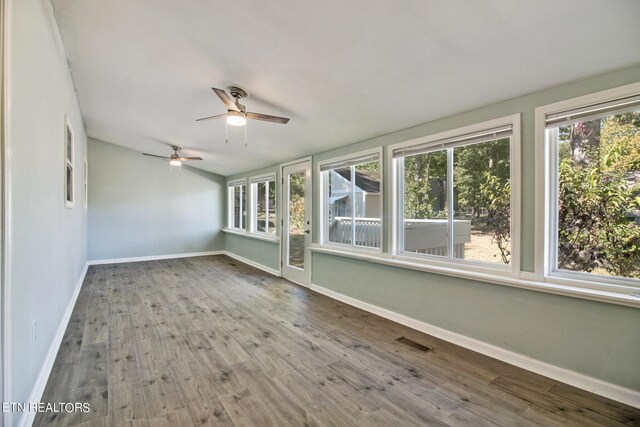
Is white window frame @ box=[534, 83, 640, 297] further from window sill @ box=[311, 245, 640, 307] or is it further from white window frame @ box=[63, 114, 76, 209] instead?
white window frame @ box=[63, 114, 76, 209]

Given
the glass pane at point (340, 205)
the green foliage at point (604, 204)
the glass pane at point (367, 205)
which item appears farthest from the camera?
the glass pane at point (340, 205)

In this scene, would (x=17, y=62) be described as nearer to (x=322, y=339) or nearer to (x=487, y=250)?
(x=322, y=339)

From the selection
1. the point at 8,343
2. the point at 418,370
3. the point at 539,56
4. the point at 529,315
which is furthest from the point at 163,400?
the point at 539,56

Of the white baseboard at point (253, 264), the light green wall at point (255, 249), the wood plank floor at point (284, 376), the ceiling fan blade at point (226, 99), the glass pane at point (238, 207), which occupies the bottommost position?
the wood plank floor at point (284, 376)

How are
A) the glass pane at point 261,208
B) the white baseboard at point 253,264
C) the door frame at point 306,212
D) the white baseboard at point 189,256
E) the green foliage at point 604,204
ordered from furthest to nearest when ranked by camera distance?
1. the glass pane at point 261,208
2. the white baseboard at point 189,256
3. the white baseboard at point 253,264
4. the door frame at point 306,212
5. the green foliage at point 604,204

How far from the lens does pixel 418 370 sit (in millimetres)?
2340

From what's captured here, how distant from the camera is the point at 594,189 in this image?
2197mm

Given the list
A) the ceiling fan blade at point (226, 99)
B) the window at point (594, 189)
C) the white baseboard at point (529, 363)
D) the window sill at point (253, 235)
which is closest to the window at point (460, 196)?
the window at point (594, 189)

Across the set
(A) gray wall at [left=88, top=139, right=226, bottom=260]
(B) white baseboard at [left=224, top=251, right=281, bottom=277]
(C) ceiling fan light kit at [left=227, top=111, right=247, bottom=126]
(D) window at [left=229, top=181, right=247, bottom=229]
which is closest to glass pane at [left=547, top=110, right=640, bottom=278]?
(C) ceiling fan light kit at [left=227, top=111, right=247, bottom=126]

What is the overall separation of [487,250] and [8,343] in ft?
11.1

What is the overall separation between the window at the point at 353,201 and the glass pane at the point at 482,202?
0.94 m

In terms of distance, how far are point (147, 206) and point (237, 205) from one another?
2.10m

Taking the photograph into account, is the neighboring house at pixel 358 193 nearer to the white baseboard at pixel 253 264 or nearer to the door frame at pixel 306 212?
the door frame at pixel 306 212

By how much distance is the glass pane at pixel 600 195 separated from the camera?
6.73ft
